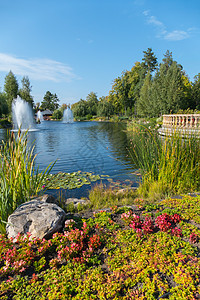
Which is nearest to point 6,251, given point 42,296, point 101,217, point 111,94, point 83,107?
point 42,296

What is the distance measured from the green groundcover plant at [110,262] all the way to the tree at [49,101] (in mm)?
97864

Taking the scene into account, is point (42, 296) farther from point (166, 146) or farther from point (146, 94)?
point (146, 94)

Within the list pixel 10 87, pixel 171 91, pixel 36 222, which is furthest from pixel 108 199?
pixel 10 87

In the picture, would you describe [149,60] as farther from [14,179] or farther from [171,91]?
[14,179]

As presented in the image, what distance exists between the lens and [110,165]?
9336mm

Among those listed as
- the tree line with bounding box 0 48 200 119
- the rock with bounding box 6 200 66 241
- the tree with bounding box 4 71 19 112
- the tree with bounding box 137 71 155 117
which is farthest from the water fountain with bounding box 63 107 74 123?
the rock with bounding box 6 200 66 241

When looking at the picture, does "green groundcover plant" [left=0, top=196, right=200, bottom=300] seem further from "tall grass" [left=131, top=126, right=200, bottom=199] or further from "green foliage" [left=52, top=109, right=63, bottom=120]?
"green foliage" [left=52, top=109, right=63, bottom=120]

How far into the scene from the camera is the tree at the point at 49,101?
96.1m

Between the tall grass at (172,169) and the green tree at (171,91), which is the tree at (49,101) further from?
the tall grass at (172,169)

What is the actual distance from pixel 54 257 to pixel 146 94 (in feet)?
121

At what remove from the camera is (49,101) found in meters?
97.2

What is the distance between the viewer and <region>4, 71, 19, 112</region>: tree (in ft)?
143

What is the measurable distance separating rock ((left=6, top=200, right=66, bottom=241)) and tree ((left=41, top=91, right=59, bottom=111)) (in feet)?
320

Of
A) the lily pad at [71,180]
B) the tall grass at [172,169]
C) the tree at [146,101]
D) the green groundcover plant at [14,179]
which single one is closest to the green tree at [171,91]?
the tree at [146,101]
